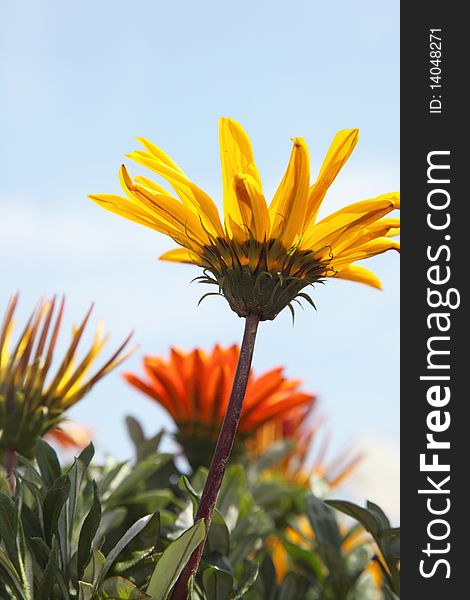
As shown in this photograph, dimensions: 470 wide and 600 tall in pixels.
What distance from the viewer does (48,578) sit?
71 centimetres

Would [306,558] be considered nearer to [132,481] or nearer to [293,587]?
[293,587]

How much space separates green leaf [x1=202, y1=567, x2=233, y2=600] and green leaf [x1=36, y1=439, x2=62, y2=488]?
0.18 m

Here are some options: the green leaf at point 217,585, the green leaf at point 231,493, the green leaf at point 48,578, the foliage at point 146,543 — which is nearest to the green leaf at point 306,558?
the foliage at point 146,543

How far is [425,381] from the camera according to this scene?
832 mm

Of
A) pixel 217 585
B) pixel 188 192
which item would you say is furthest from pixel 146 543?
pixel 188 192

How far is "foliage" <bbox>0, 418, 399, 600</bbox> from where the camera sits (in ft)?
2.32

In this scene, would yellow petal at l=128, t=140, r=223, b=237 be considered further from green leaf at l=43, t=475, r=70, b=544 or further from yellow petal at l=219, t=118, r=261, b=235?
green leaf at l=43, t=475, r=70, b=544

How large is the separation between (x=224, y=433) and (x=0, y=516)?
21cm

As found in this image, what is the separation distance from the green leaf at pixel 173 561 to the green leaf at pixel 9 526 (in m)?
0.13

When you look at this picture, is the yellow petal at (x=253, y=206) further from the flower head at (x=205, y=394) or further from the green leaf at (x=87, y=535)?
the flower head at (x=205, y=394)

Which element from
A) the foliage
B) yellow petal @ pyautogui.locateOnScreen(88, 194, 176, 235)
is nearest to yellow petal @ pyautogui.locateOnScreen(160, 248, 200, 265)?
yellow petal @ pyautogui.locateOnScreen(88, 194, 176, 235)

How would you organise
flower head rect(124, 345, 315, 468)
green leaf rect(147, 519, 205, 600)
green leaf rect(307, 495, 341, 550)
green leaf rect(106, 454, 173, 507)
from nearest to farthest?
green leaf rect(147, 519, 205, 600) < green leaf rect(106, 454, 173, 507) < green leaf rect(307, 495, 341, 550) < flower head rect(124, 345, 315, 468)

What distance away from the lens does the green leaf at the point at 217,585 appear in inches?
30.1

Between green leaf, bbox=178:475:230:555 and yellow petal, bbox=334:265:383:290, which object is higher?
yellow petal, bbox=334:265:383:290
